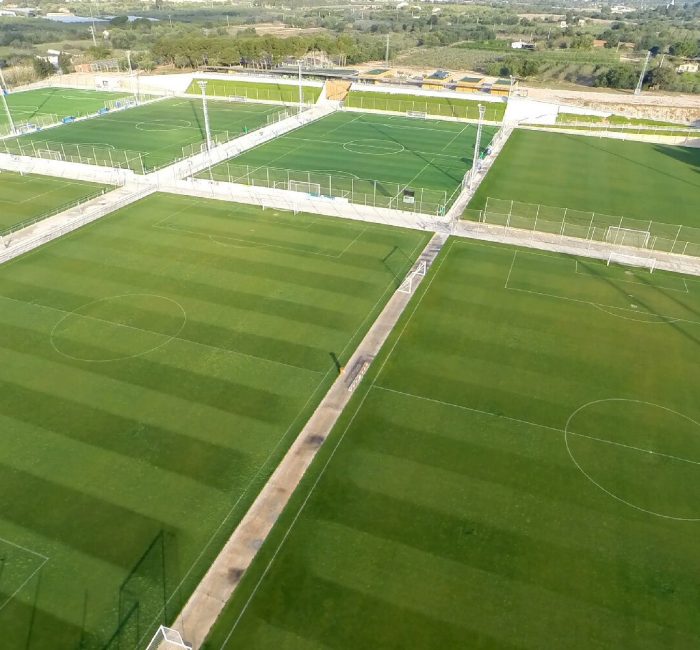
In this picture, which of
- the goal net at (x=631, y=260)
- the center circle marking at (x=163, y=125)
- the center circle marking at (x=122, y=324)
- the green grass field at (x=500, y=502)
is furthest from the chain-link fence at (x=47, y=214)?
the goal net at (x=631, y=260)

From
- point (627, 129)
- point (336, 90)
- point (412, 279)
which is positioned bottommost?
point (412, 279)

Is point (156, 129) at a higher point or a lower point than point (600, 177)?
higher

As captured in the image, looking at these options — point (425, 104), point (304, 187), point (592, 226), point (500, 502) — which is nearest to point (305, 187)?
point (304, 187)

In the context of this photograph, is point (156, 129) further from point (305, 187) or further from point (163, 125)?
point (305, 187)

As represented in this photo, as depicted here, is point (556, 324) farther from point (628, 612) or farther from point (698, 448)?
point (628, 612)

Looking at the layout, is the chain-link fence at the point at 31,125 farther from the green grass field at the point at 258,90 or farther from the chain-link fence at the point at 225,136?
the green grass field at the point at 258,90
